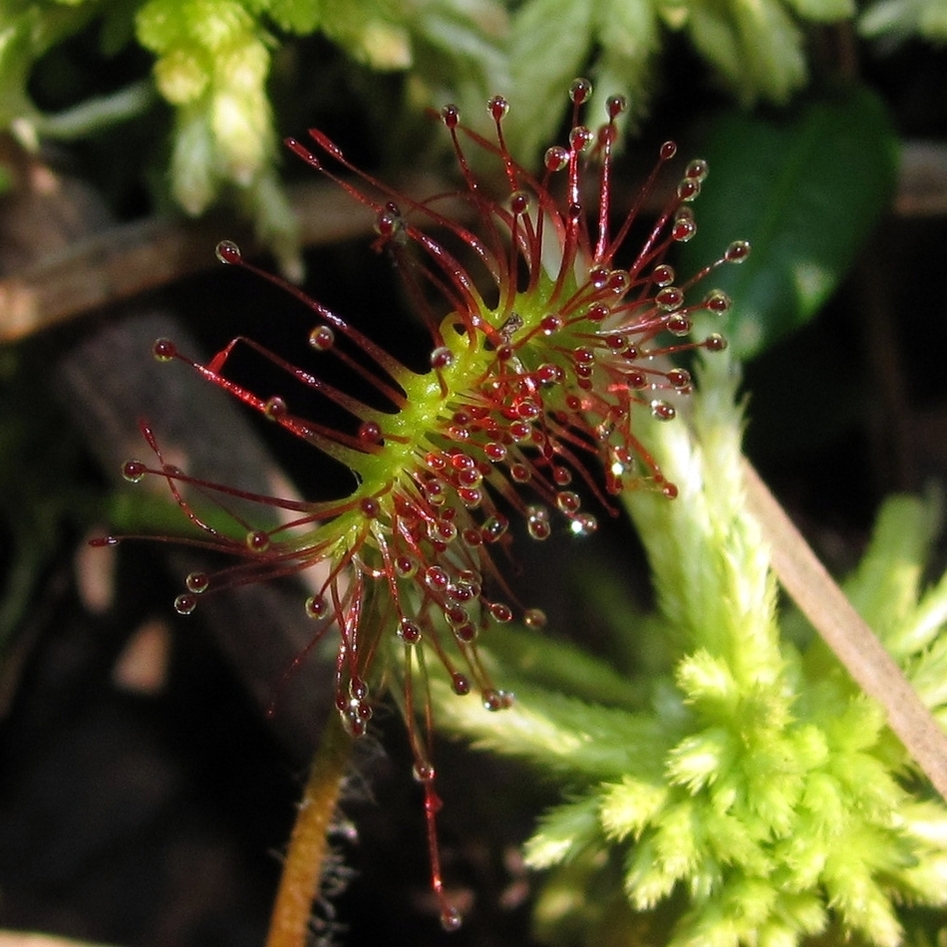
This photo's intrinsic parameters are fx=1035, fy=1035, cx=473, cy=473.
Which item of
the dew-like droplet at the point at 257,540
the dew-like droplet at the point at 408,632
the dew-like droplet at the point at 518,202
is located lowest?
the dew-like droplet at the point at 408,632

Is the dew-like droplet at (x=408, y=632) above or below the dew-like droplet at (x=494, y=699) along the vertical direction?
above

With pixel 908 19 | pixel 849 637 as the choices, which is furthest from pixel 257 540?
pixel 908 19

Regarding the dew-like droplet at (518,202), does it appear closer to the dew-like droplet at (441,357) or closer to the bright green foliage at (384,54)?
the dew-like droplet at (441,357)

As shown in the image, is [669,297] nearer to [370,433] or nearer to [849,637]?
[370,433]

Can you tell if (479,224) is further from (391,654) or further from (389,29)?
(391,654)

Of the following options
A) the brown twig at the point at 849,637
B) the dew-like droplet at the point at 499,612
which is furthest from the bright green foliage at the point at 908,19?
the dew-like droplet at the point at 499,612

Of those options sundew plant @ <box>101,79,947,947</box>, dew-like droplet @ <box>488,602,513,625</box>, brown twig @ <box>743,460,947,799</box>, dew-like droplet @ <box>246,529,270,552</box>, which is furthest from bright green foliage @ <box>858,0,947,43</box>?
dew-like droplet @ <box>246,529,270,552</box>
